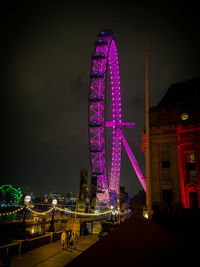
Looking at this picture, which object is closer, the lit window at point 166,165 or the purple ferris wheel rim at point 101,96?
the lit window at point 166,165

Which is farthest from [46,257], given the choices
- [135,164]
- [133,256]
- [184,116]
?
[135,164]

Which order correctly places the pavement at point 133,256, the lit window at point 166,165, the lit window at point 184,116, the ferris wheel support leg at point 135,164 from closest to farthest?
the pavement at point 133,256
the lit window at point 166,165
the lit window at point 184,116
the ferris wheel support leg at point 135,164

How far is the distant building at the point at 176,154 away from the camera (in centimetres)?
2542

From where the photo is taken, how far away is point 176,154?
90.7 ft

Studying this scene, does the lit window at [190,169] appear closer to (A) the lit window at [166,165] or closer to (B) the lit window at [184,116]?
(A) the lit window at [166,165]

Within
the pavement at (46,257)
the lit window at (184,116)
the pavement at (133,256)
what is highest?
A: the lit window at (184,116)

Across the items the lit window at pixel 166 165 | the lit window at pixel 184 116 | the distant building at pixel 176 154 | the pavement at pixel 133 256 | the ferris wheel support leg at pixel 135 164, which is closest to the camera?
the pavement at pixel 133 256

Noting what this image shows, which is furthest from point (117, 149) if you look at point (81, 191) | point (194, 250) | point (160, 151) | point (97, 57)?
point (194, 250)

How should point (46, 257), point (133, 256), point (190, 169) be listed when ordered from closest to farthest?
point (133, 256) < point (46, 257) < point (190, 169)

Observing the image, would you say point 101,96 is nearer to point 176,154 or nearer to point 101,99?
point 101,99

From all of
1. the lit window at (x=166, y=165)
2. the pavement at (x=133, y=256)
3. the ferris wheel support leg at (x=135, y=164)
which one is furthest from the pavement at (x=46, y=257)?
the ferris wheel support leg at (x=135, y=164)

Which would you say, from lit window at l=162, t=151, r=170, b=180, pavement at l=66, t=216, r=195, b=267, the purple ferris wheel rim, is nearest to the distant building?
lit window at l=162, t=151, r=170, b=180

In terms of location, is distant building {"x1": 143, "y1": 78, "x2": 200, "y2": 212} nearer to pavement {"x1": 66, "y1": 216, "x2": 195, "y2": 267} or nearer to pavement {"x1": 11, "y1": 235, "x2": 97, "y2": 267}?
pavement {"x1": 11, "y1": 235, "x2": 97, "y2": 267}

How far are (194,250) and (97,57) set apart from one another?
3971cm
